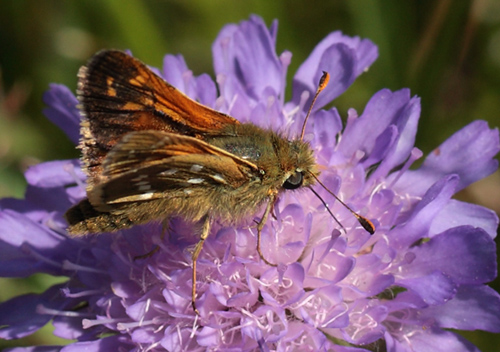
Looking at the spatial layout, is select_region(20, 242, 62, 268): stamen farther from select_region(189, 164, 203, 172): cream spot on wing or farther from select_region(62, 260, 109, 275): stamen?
select_region(189, 164, 203, 172): cream spot on wing

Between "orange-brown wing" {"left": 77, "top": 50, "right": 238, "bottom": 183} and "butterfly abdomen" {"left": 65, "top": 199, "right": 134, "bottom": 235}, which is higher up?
"orange-brown wing" {"left": 77, "top": 50, "right": 238, "bottom": 183}

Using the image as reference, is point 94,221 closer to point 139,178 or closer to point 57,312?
point 139,178

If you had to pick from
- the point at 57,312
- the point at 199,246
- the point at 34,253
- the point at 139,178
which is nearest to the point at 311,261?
the point at 199,246

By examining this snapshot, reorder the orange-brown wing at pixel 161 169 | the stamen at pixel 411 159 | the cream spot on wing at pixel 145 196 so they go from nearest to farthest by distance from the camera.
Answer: the orange-brown wing at pixel 161 169 < the cream spot on wing at pixel 145 196 < the stamen at pixel 411 159

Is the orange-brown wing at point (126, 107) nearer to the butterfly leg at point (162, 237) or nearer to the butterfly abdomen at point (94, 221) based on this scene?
the butterfly abdomen at point (94, 221)

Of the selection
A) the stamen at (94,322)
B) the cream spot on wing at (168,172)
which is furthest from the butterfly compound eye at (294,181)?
the stamen at (94,322)

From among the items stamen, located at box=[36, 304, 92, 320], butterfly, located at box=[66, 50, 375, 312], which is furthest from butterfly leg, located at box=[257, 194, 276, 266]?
stamen, located at box=[36, 304, 92, 320]

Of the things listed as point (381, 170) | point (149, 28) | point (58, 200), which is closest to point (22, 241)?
point (58, 200)
